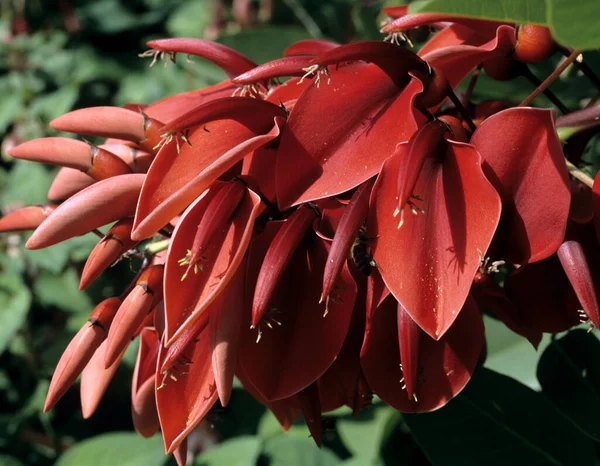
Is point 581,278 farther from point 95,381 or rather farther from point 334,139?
point 95,381

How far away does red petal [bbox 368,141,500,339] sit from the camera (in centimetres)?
49

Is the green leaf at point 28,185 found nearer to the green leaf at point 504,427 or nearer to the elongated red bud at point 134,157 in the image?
the elongated red bud at point 134,157

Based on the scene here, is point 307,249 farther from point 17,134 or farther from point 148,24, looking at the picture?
point 148,24

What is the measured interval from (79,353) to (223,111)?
0.74 feet

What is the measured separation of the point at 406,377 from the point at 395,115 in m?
0.19

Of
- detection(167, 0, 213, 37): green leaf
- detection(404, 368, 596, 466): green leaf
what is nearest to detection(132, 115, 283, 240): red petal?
detection(404, 368, 596, 466): green leaf

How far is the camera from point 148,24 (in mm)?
2188

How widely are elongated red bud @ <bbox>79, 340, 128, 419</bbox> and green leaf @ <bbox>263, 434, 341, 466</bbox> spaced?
0.54m

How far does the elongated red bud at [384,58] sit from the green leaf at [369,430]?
572mm

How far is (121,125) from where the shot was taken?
61 centimetres

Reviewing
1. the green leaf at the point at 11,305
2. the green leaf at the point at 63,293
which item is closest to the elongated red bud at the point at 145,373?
the green leaf at the point at 11,305

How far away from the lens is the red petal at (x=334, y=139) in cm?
52

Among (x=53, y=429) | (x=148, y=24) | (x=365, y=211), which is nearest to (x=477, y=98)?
(x=365, y=211)

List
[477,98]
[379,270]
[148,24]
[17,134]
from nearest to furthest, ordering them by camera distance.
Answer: [379,270], [477,98], [17,134], [148,24]
